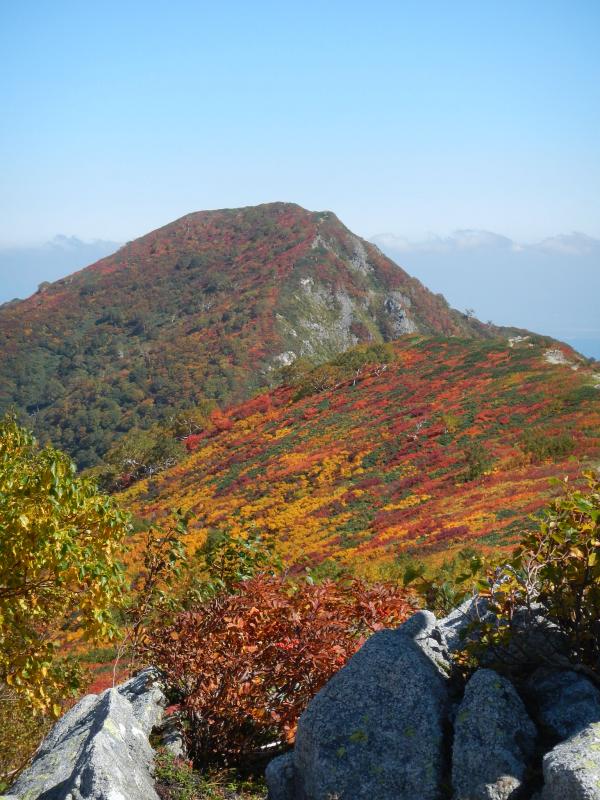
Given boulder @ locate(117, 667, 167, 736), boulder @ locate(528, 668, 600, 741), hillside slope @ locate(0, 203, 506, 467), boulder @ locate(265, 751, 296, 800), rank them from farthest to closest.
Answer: hillside slope @ locate(0, 203, 506, 467) < boulder @ locate(117, 667, 167, 736) < boulder @ locate(265, 751, 296, 800) < boulder @ locate(528, 668, 600, 741)

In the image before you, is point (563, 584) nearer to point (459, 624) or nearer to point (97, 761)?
point (459, 624)

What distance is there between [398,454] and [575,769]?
37463 mm

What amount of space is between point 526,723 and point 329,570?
1869 centimetres

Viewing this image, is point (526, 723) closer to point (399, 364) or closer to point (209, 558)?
point (209, 558)

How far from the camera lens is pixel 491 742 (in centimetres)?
478

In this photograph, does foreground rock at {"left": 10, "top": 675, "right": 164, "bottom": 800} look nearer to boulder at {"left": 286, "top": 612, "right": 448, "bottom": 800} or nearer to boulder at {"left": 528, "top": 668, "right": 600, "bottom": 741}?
boulder at {"left": 286, "top": 612, "right": 448, "bottom": 800}

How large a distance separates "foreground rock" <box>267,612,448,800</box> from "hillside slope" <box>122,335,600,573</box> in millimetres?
15457

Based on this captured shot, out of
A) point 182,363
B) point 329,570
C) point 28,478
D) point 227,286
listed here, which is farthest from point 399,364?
point 227,286

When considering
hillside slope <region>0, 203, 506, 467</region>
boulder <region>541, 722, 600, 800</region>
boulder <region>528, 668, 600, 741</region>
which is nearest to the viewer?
boulder <region>541, 722, 600, 800</region>

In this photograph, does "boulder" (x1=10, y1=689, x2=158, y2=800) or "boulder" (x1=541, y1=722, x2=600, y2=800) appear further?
"boulder" (x1=10, y1=689, x2=158, y2=800)

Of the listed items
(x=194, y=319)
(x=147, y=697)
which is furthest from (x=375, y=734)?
(x=194, y=319)

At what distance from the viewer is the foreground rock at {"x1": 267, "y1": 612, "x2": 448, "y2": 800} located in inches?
197

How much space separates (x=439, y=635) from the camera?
6441 millimetres

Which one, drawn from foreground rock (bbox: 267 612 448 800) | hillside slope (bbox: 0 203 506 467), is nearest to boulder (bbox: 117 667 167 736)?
foreground rock (bbox: 267 612 448 800)
